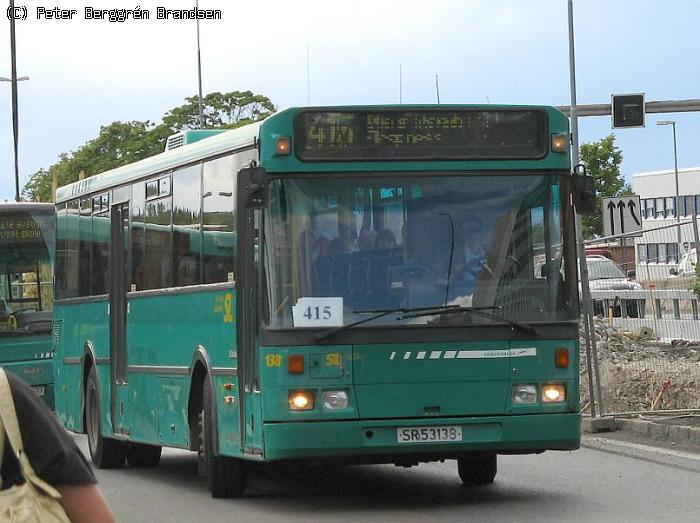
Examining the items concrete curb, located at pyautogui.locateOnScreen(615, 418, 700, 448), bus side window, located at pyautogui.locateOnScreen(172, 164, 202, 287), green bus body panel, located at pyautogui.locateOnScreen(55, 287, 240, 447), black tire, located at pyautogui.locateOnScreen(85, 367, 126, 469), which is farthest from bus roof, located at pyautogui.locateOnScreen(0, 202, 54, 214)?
bus side window, located at pyautogui.locateOnScreen(172, 164, 202, 287)

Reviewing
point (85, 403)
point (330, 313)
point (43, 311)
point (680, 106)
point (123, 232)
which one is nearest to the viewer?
point (330, 313)

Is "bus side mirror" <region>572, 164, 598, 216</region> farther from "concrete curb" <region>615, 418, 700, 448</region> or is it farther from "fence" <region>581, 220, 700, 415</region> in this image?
"fence" <region>581, 220, 700, 415</region>

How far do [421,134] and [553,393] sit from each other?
6.92ft

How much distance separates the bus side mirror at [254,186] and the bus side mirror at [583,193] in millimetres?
2296

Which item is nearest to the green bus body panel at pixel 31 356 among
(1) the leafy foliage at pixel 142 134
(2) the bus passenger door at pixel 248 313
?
(2) the bus passenger door at pixel 248 313

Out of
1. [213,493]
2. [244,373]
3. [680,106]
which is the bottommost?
[213,493]

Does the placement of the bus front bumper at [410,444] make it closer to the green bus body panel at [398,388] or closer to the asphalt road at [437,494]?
the green bus body panel at [398,388]

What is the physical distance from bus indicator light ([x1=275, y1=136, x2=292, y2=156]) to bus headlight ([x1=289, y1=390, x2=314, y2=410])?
1.70 meters

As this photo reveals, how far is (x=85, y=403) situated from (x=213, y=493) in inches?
215

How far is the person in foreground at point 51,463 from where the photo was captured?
4.21m

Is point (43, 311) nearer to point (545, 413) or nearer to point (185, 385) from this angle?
point (185, 385)

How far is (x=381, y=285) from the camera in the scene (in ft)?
41.0

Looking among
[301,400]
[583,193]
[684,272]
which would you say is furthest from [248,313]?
[684,272]

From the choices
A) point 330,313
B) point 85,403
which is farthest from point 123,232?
point 330,313
